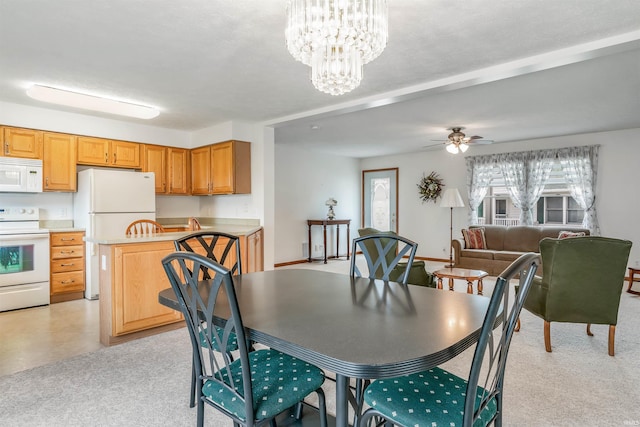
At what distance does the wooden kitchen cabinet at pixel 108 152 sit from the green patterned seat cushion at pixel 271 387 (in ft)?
14.0

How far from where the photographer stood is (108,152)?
484 cm

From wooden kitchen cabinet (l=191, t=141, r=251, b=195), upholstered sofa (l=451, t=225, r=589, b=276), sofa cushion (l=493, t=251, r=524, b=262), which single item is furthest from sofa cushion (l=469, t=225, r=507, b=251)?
wooden kitchen cabinet (l=191, t=141, r=251, b=195)

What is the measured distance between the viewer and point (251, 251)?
179 inches

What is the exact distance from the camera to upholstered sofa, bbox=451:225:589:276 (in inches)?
236

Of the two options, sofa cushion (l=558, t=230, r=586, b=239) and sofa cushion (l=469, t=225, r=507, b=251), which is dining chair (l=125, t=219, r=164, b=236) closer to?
sofa cushion (l=469, t=225, r=507, b=251)

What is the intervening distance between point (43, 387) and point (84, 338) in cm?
94

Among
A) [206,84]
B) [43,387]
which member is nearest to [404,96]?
Result: [206,84]

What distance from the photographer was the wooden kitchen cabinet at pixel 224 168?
5.00m

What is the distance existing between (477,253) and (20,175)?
653 centimetres

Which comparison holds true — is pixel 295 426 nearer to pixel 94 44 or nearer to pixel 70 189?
pixel 94 44

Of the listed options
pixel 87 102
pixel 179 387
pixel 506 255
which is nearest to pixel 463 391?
pixel 179 387

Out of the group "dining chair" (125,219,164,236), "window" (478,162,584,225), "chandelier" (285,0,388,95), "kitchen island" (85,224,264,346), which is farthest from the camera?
"window" (478,162,584,225)

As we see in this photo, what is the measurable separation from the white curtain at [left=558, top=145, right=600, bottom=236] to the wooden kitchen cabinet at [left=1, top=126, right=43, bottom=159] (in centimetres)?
763

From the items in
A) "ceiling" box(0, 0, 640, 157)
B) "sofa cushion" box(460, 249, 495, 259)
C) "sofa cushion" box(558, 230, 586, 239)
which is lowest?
"sofa cushion" box(460, 249, 495, 259)
